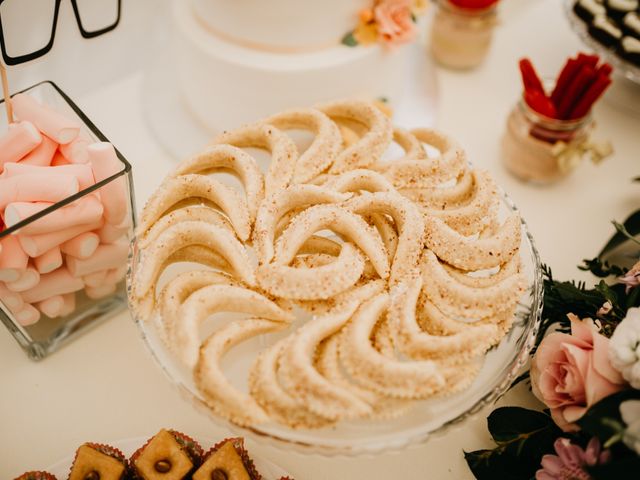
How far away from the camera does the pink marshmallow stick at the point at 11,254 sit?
0.82 meters

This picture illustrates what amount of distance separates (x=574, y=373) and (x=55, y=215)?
0.77 meters

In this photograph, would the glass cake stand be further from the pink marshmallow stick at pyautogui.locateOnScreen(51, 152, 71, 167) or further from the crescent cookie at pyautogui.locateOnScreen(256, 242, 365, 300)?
the pink marshmallow stick at pyautogui.locateOnScreen(51, 152, 71, 167)

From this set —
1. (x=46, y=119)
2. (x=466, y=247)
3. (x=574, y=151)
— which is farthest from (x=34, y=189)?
(x=574, y=151)

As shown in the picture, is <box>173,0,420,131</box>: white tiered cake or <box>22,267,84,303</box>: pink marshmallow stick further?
<box>173,0,420,131</box>: white tiered cake

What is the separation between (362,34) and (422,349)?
69 centimetres

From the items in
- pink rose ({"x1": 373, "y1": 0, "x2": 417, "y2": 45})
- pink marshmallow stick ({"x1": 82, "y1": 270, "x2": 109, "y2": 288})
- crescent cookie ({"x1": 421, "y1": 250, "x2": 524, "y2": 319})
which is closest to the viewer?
crescent cookie ({"x1": 421, "y1": 250, "x2": 524, "y2": 319})

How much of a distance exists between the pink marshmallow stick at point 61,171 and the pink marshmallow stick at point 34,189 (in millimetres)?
17

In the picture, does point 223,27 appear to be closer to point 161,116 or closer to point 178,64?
point 178,64

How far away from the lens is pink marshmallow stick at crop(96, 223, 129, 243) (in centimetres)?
93

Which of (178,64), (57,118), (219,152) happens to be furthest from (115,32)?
(219,152)

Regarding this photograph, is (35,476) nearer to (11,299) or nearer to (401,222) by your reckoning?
(11,299)

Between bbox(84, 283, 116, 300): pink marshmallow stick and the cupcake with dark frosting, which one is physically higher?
bbox(84, 283, 116, 300): pink marshmallow stick

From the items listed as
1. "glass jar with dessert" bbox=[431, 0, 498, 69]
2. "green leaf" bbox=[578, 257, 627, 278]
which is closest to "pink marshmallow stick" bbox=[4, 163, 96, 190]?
"green leaf" bbox=[578, 257, 627, 278]

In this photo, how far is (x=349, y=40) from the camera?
1.15 m
